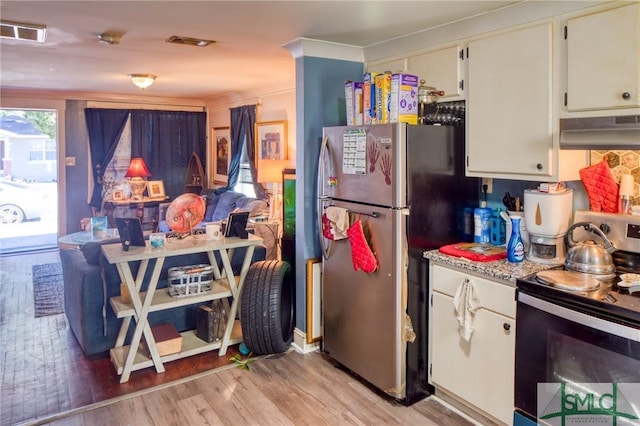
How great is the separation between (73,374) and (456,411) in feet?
7.78

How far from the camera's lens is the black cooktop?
1.75 metres

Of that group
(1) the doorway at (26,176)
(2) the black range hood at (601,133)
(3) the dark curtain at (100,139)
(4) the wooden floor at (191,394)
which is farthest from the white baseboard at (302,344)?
(1) the doorway at (26,176)

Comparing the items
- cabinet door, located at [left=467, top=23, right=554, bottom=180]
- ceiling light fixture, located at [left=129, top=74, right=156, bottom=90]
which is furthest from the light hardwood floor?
ceiling light fixture, located at [left=129, top=74, right=156, bottom=90]

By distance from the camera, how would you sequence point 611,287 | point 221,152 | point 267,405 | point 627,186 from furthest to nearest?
point 221,152
point 267,405
point 627,186
point 611,287

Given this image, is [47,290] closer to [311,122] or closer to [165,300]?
[165,300]

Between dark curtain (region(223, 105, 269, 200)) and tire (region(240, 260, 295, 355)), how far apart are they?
2.71 metres

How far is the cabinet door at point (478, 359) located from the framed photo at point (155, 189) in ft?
18.2

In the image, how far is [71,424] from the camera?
2520mm

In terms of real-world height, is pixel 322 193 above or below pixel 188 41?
below

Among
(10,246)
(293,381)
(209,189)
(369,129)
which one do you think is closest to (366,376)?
(293,381)

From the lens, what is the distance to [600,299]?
6.05ft

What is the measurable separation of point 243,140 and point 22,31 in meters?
3.59

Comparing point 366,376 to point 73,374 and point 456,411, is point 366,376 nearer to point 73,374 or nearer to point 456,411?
point 456,411

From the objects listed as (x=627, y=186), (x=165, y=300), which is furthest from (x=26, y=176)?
(x=627, y=186)
